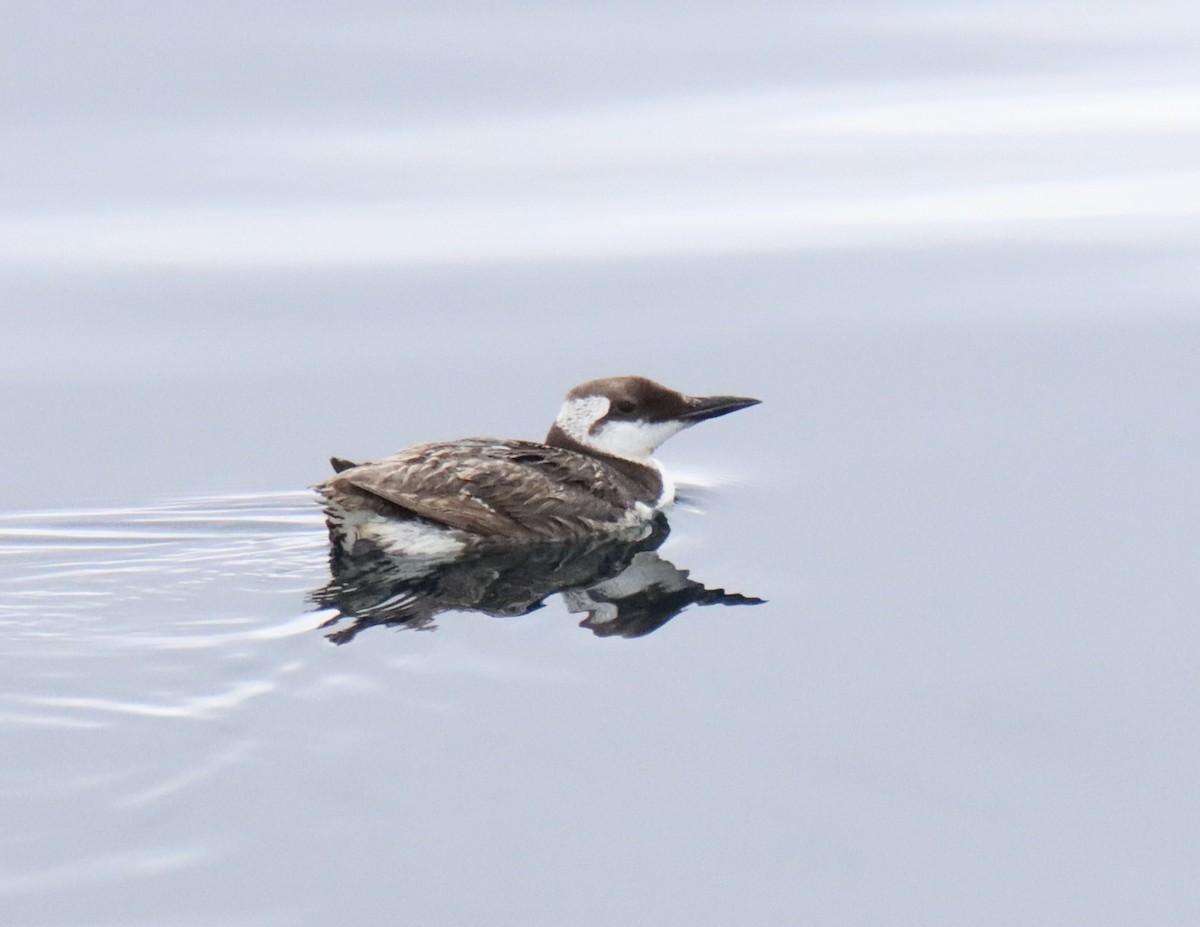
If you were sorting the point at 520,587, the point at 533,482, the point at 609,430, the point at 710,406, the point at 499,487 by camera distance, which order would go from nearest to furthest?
the point at 520,587 → the point at 499,487 → the point at 533,482 → the point at 710,406 → the point at 609,430

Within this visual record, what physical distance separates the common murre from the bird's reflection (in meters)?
0.09

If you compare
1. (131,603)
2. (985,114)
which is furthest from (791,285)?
(131,603)

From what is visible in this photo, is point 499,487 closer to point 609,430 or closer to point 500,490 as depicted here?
point 500,490

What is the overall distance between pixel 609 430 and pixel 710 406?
49 cm

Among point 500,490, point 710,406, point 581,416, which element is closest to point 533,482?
point 500,490

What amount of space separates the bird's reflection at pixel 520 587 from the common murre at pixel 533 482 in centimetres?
9

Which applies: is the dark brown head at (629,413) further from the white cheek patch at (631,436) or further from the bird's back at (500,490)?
the bird's back at (500,490)

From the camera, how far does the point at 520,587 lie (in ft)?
27.3

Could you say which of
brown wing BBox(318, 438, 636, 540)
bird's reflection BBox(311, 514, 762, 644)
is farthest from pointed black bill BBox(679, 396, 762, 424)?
bird's reflection BBox(311, 514, 762, 644)

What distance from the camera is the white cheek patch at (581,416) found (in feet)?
31.5

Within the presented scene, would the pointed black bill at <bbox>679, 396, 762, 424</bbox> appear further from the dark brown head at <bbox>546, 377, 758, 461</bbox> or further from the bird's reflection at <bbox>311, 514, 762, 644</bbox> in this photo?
the bird's reflection at <bbox>311, 514, 762, 644</bbox>

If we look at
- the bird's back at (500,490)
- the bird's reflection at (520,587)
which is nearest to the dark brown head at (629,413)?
the bird's back at (500,490)

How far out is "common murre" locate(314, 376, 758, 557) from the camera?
335 inches

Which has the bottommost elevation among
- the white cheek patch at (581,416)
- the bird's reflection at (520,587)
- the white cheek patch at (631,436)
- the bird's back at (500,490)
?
the bird's reflection at (520,587)
